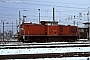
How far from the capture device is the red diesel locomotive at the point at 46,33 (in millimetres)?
33656

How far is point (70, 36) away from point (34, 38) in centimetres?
680

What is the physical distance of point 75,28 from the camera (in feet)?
124

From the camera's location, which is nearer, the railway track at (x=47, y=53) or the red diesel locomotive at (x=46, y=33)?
the railway track at (x=47, y=53)

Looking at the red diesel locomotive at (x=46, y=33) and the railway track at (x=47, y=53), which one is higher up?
the red diesel locomotive at (x=46, y=33)

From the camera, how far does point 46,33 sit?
35.2m

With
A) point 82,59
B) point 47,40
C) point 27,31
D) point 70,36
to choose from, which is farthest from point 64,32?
point 82,59

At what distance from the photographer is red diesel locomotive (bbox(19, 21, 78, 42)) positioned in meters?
33.7

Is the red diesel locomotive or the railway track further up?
the red diesel locomotive

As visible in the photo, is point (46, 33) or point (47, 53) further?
point (46, 33)

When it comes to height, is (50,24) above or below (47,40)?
above

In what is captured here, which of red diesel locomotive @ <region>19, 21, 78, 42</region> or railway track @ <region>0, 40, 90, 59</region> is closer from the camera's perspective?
railway track @ <region>0, 40, 90, 59</region>

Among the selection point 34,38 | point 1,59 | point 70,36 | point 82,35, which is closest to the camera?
point 1,59

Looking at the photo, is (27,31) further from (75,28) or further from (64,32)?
(75,28)

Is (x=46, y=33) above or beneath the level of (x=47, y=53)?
above
